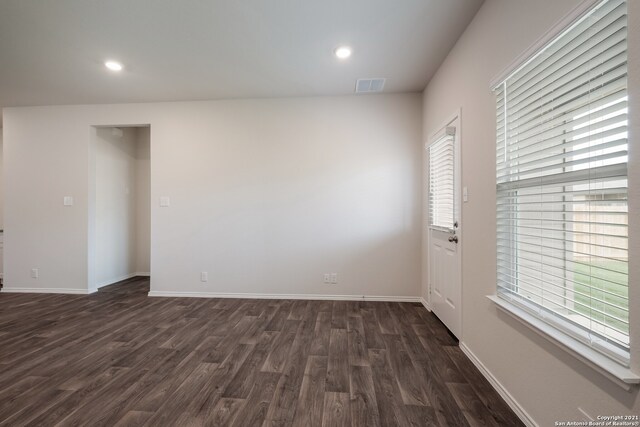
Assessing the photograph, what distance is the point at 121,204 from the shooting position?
484 centimetres

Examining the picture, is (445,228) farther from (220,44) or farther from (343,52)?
(220,44)

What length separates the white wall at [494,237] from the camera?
113 cm

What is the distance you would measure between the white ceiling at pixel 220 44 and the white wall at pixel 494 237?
1.22 feet

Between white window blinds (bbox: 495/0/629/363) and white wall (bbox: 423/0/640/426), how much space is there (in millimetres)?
97

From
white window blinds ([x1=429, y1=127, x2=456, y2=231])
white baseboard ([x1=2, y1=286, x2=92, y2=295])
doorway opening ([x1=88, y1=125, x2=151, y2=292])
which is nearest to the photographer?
white window blinds ([x1=429, y1=127, x2=456, y2=231])

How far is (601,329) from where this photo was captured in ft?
3.84

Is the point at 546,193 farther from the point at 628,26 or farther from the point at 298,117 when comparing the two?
the point at 298,117

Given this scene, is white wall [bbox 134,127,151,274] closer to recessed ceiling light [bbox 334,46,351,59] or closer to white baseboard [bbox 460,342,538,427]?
recessed ceiling light [bbox 334,46,351,59]

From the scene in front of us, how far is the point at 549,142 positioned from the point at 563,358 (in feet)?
3.43

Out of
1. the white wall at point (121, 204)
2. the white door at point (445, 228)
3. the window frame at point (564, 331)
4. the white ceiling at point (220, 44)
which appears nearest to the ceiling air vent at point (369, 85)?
the white ceiling at point (220, 44)

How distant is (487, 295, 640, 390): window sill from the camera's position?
99 centimetres

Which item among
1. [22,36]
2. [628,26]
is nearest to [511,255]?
[628,26]

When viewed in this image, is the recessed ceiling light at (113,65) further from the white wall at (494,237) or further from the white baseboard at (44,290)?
the white wall at (494,237)

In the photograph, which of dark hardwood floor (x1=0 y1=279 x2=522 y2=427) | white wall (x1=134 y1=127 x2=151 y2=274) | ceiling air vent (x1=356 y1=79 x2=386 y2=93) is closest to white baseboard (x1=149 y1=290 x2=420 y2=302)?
dark hardwood floor (x1=0 y1=279 x2=522 y2=427)
